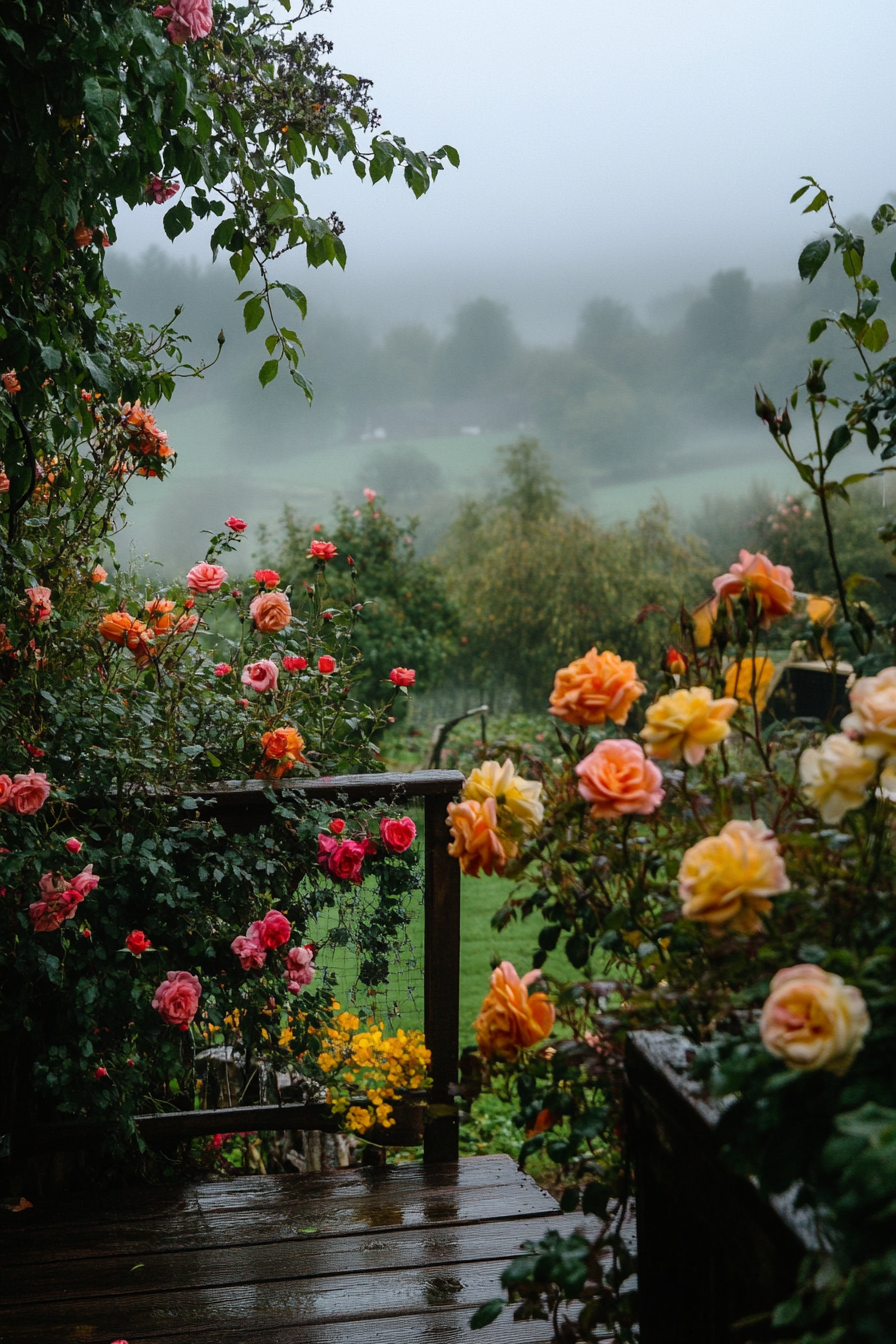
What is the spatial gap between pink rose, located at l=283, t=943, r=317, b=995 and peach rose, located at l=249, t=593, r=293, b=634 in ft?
1.97

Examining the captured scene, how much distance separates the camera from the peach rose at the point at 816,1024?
1.74 feet

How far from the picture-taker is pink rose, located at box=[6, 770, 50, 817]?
158cm

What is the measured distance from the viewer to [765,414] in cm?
96

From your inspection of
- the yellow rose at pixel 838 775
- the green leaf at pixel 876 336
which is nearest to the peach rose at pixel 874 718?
the yellow rose at pixel 838 775

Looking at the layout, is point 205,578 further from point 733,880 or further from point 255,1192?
point 733,880

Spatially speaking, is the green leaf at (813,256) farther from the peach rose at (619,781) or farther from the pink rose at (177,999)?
the pink rose at (177,999)

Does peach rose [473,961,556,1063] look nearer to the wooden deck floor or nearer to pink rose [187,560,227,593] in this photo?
the wooden deck floor

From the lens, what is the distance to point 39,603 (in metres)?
1.75

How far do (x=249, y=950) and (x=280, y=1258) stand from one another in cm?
48

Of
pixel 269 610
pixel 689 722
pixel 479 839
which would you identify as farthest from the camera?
pixel 269 610

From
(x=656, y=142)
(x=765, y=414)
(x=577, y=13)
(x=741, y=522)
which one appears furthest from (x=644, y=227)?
(x=765, y=414)

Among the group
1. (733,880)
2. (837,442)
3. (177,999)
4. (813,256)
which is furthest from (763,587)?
(177,999)

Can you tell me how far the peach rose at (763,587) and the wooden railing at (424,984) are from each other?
992 millimetres

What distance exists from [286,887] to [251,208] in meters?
1.25
